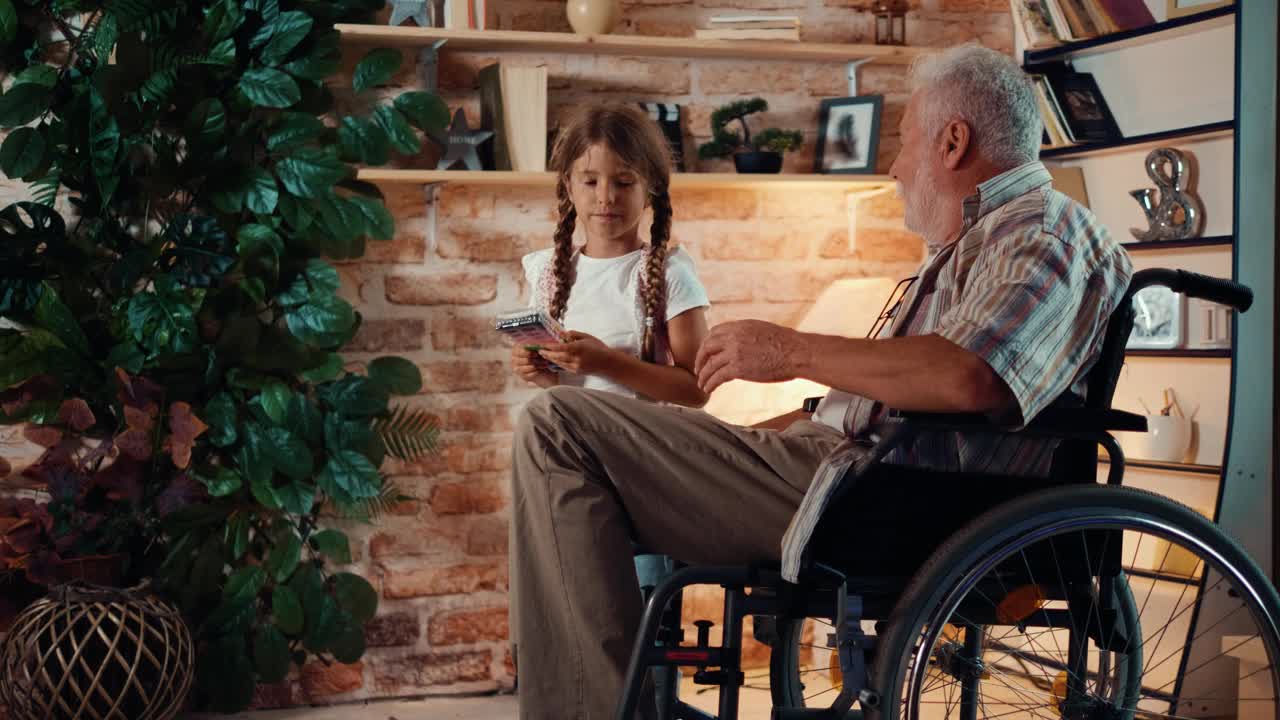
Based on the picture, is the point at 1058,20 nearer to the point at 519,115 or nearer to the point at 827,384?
the point at 519,115

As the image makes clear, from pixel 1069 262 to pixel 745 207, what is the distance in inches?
69.7

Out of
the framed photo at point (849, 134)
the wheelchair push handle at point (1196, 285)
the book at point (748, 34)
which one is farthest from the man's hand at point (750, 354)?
the framed photo at point (849, 134)

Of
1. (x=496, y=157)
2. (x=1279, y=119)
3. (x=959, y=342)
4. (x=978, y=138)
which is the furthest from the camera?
(x=496, y=157)

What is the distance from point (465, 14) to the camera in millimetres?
2922

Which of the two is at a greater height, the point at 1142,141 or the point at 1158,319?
the point at 1142,141

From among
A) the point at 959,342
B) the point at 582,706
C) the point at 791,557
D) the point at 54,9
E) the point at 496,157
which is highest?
the point at 54,9

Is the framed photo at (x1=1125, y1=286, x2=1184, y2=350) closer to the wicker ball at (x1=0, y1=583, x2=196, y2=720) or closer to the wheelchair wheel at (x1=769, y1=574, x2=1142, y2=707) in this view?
the wheelchair wheel at (x1=769, y1=574, x2=1142, y2=707)

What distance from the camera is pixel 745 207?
10.8 ft

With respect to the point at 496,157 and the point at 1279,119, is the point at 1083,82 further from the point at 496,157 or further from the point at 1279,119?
the point at 496,157

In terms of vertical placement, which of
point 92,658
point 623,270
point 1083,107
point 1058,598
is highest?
point 1083,107

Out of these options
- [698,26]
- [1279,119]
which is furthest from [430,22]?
[1279,119]

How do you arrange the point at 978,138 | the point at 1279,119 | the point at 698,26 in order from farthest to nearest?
the point at 698,26, the point at 1279,119, the point at 978,138

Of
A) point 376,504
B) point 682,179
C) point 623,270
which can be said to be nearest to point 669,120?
point 682,179

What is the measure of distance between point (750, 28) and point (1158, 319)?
3.83ft
